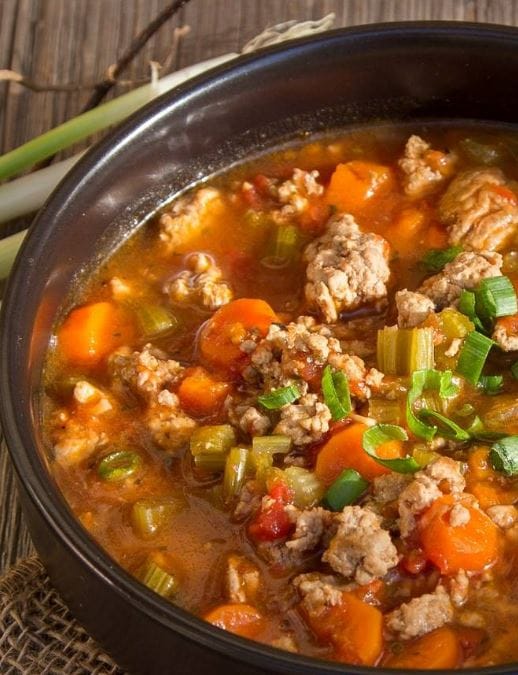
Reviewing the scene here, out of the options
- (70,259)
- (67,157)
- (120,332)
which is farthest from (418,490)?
(67,157)

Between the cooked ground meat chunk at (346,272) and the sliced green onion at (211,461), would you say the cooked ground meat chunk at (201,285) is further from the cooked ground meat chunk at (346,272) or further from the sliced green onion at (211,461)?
the sliced green onion at (211,461)

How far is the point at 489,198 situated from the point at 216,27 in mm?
2621

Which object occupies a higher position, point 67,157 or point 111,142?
point 111,142

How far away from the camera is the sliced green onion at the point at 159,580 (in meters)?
4.35

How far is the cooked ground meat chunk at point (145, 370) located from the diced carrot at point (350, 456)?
2.55 feet

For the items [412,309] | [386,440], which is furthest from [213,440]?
[412,309]

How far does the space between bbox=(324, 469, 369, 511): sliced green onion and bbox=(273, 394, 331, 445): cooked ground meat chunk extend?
0.23 m

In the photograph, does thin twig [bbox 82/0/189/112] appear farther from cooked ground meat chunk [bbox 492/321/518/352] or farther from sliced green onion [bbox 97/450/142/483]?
cooked ground meat chunk [bbox 492/321/518/352]

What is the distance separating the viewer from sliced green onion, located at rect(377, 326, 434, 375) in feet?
15.7

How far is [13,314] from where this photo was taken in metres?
4.65

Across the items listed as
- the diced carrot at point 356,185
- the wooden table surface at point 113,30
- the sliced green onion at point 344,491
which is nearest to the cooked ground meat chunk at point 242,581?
the sliced green onion at point 344,491

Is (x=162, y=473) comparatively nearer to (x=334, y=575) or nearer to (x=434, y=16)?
(x=334, y=575)

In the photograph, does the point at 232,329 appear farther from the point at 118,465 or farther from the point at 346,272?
the point at 118,465

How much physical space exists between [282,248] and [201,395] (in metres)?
0.94
